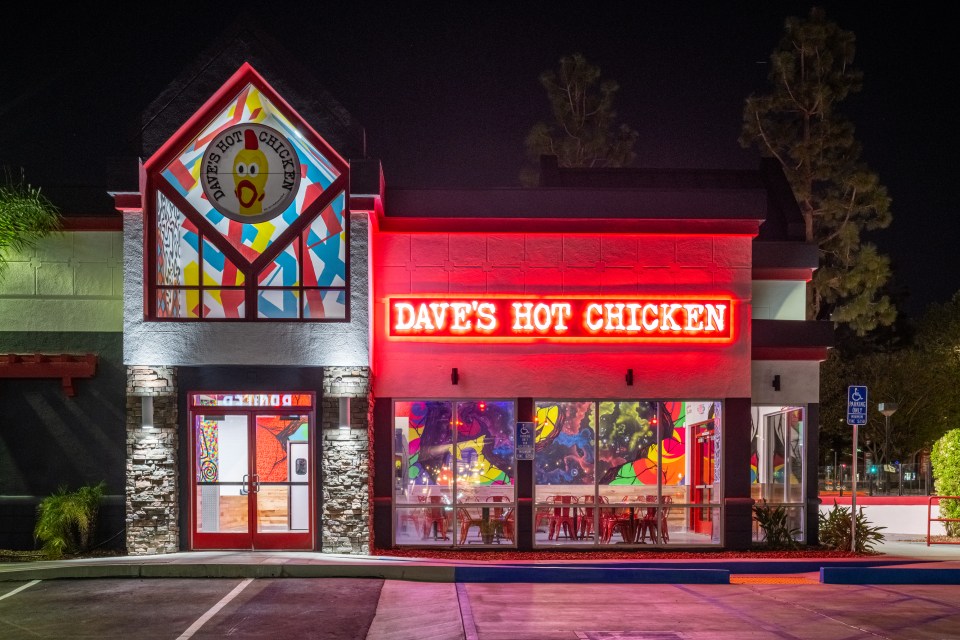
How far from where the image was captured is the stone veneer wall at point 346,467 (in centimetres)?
1598

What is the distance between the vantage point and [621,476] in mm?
17500

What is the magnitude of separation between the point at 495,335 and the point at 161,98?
728cm

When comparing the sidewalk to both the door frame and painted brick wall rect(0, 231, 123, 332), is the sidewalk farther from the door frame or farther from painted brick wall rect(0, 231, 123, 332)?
painted brick wall rect(0, 231, 123, 332)

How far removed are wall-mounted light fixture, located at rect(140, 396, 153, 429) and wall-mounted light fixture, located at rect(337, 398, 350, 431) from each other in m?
3.26

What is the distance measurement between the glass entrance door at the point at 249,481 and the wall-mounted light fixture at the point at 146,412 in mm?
741

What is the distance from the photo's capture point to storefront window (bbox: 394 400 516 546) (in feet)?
56.9

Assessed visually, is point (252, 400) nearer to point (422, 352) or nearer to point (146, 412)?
point (146, 412)

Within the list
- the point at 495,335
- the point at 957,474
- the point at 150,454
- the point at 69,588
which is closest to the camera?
the point at 69,588

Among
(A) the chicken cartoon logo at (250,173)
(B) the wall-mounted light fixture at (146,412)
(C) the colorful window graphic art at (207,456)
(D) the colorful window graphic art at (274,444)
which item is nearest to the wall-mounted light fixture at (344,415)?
(D) the colorful window graphic art at (274,444)

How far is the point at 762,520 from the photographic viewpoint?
58.8 ft

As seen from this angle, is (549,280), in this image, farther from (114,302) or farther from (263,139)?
(114,302)

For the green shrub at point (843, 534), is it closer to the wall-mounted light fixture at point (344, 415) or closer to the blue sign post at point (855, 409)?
the blue sign post at point (855, 409)

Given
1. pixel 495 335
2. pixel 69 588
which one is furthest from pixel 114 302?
pixel 495 335

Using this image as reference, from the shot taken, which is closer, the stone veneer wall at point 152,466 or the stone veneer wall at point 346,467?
the stone veneer wall at point 152,466
